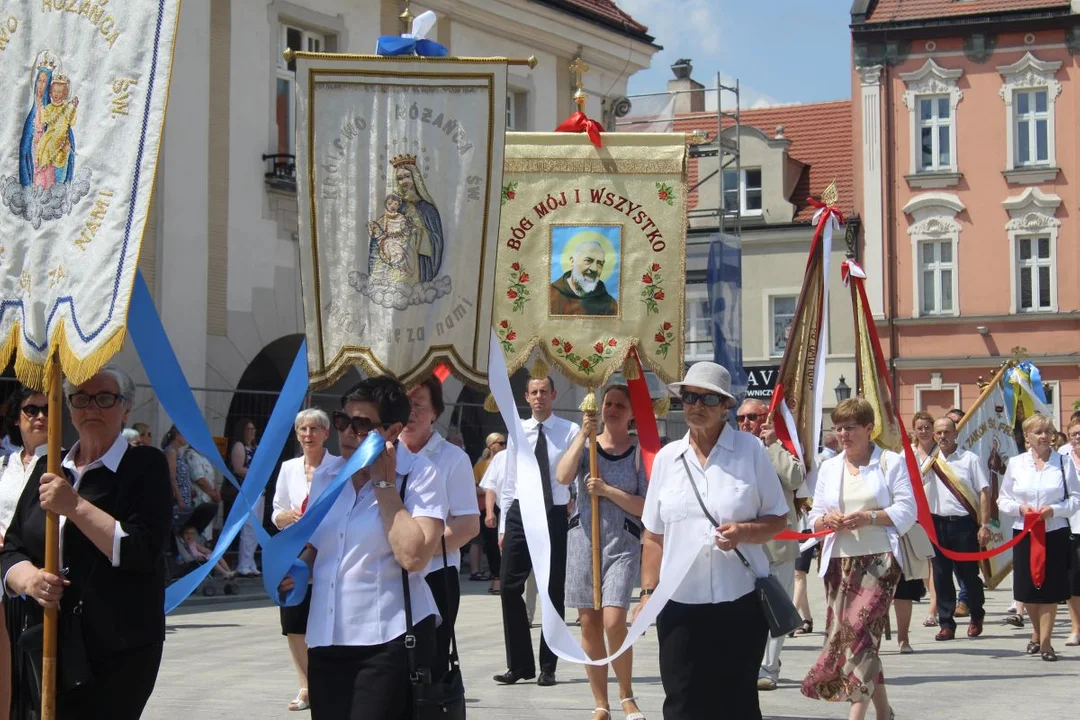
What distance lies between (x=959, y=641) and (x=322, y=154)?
9563mm

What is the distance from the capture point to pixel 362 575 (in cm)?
607

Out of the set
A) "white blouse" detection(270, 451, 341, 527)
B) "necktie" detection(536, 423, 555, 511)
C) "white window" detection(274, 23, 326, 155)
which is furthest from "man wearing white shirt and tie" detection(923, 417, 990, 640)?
"white window" detection(274, 23, 326, 155)

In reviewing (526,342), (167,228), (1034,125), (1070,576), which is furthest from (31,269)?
(1034,125)

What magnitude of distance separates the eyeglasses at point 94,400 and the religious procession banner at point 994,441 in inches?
470

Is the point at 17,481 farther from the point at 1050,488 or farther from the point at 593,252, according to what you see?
the point at 1050,488

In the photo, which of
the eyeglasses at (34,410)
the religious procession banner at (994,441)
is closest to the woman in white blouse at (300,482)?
the eyeglasses at (34,410)

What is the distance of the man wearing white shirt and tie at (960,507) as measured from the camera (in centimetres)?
1566

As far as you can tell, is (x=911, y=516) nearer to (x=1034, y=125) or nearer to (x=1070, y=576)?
(x=1070, y=576)

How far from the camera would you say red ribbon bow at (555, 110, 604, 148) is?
9992 mm

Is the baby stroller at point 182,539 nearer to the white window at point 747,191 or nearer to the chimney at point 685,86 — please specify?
the white window at point 747,191

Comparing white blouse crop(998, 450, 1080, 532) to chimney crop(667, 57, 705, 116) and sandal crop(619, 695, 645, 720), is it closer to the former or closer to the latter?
sandal crop(619, 695, 645, 720)

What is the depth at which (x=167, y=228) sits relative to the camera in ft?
70.0

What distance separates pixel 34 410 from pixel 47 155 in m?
1.50

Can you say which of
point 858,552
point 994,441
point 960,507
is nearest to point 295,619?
point 858,552
